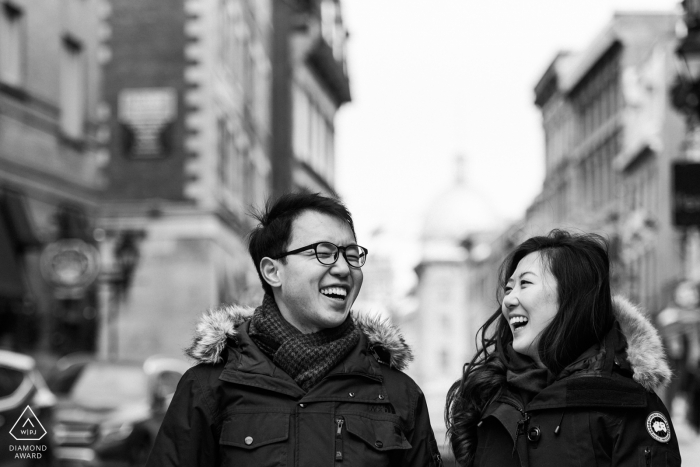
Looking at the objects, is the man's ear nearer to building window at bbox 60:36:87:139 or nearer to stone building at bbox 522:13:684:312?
building window at bbox 60:36:87:139

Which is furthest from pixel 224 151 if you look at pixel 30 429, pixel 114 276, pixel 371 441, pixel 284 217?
pixel 371 441

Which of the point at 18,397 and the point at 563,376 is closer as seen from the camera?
the point at 563,376

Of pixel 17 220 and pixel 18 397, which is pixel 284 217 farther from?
pixel 17 220

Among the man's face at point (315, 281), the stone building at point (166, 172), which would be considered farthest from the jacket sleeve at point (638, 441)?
the stone building at point (166, 172)

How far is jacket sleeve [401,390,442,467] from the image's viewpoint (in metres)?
5.20

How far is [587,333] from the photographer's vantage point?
5.51 meters

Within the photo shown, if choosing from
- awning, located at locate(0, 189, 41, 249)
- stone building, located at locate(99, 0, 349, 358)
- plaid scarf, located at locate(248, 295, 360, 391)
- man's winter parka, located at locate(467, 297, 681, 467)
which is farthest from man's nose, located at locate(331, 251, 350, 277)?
Answer: stone building, located at locate(99, 0, 349, 358)

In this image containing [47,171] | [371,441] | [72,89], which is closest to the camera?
[371,441]

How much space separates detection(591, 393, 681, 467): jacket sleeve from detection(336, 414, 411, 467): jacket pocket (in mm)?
749

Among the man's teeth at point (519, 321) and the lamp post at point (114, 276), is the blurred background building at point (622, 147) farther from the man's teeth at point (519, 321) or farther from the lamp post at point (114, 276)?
the man's teeth at point (519, 321)

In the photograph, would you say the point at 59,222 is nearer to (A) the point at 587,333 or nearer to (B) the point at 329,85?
(A) the point at 587,333

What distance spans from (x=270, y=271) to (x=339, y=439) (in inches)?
Result: 30.9

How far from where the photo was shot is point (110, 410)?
1756cm

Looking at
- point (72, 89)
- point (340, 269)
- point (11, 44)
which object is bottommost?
point (340, 269)
